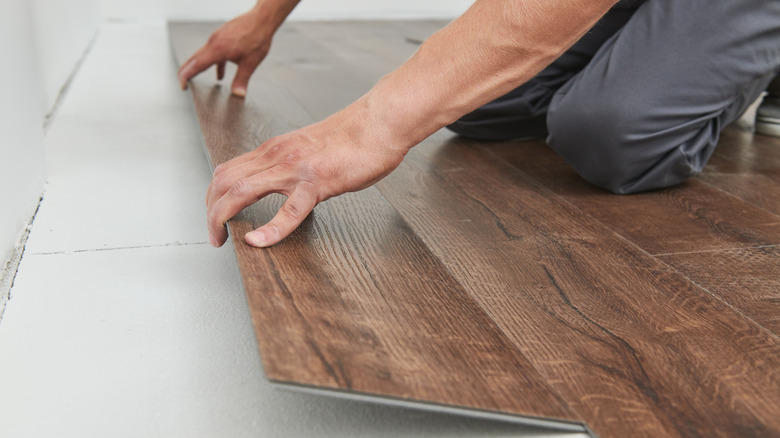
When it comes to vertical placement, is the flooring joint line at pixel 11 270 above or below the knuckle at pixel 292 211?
below

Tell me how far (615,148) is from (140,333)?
92 centimetres

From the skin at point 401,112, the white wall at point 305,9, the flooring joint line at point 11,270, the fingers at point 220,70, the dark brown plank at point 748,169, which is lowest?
the white wall at point 305,9

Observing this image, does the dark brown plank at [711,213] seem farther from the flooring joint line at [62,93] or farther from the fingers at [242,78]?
the flooring joint line at [62,93]

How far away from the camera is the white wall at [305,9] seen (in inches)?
174

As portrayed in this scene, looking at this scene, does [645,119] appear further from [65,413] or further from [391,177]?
[65,413]

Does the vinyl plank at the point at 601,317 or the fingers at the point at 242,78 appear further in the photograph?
the fingers at the point at 242,78

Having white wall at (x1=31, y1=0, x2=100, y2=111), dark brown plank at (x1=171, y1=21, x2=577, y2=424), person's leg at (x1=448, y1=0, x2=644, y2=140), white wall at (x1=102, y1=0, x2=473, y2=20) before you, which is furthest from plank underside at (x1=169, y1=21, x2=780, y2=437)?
white wall at (x1=102, y1=0, x2=473, y2=20)

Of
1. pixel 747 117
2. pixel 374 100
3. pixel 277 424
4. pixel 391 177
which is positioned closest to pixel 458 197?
pixel 391 177

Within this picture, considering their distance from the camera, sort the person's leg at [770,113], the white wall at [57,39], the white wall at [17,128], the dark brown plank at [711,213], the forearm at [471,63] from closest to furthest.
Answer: the forearm at [471,63], the dark brown plank at [711,213], the white wall at [17,128], the person's leg at [770,113], the white wall at [57,39]

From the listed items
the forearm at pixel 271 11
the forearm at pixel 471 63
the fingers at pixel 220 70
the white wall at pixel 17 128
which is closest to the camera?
the forearm at pixel 471 63

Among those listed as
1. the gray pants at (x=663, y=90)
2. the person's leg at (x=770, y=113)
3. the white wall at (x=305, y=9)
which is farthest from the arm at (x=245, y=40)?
the white wall at (x=305, y=9)

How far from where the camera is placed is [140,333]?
98 centimetres

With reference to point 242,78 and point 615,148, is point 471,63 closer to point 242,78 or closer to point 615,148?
point 615,148

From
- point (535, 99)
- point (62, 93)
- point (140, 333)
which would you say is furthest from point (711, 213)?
point (62, 93)
